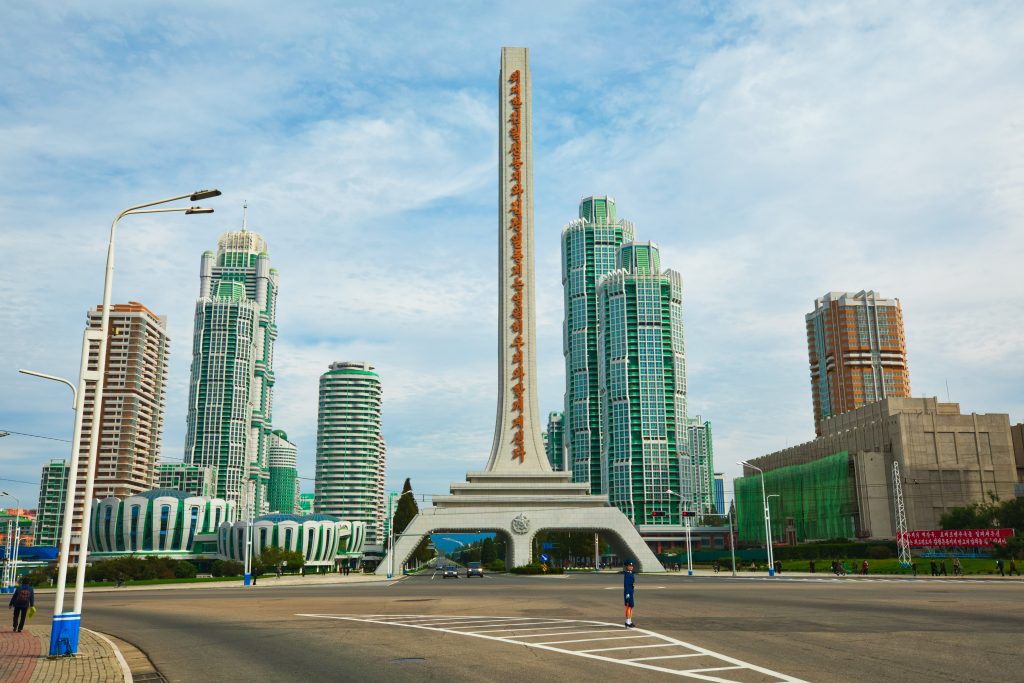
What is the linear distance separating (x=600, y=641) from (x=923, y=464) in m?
116

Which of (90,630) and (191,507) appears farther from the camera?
(191,507)

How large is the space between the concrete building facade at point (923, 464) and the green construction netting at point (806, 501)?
1.54ft

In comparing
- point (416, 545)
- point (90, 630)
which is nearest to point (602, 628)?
point (90, 630)

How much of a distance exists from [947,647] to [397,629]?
13.5m

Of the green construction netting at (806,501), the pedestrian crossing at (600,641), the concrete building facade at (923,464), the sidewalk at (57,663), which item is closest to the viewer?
the pedestrian crossing at (600,641)

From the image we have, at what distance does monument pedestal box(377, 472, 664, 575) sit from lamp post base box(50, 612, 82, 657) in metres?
81.9

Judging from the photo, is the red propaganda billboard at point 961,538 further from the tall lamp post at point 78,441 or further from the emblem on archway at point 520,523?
the tall lamp post at point 78,441

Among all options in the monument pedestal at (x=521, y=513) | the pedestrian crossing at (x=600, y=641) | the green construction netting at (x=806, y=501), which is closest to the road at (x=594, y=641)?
the pedestrian crossing at (x=600, y=641)

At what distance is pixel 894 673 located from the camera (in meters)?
13.1

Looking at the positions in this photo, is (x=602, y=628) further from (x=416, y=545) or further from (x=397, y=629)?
(x=416, y=545)

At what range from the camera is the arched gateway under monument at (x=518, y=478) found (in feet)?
324

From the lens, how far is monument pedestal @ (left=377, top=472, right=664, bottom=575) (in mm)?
98500

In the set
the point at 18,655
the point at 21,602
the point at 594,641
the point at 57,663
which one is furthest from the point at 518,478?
the point at 57,663

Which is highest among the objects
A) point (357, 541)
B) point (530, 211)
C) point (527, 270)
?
point (530, 211)
